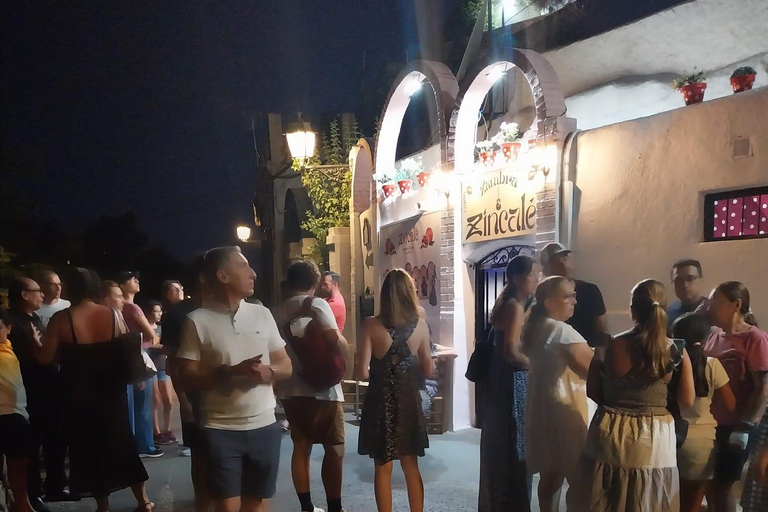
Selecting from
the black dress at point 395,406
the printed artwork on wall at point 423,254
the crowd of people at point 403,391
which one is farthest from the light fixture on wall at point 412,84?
the black dress at point 395,406

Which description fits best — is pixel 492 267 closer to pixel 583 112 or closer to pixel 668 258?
pixel 668 258

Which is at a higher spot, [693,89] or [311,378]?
[693,89]

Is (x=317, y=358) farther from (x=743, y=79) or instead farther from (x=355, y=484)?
(x=743, y=79)

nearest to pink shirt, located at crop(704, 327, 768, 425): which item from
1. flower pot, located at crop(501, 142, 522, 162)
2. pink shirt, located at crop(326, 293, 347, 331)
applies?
flower pot, located at crop(501, 142, 522, 162)

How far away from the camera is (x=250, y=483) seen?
→ 3424 millimetres

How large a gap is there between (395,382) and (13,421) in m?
2.76

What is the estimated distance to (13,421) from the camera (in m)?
4.44

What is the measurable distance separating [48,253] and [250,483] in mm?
28291

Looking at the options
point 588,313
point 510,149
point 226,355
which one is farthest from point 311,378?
point 510,149

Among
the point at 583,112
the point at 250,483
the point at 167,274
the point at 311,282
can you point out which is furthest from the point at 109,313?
the point at 167,274

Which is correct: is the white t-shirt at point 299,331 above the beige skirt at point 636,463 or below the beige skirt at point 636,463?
above

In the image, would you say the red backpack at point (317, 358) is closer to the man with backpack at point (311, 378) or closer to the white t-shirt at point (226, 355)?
the man with backpack at point (311, 378)

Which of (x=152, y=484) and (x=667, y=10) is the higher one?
(x=667, y=10)

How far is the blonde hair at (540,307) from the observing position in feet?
→ 12.6
